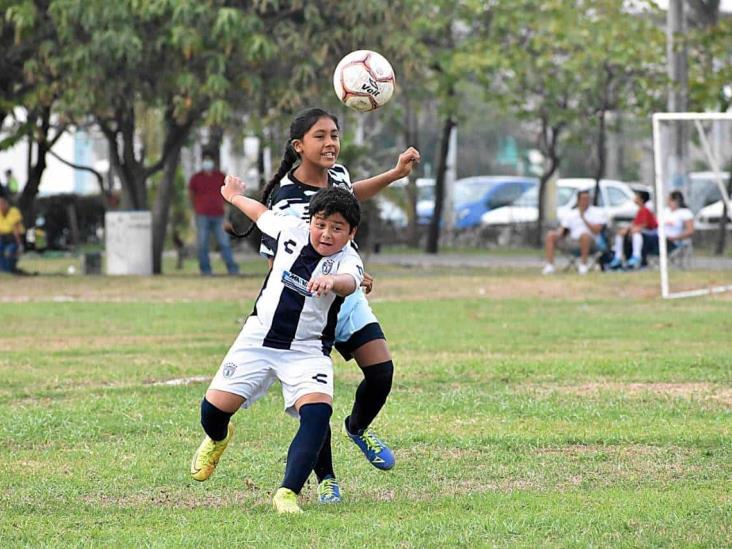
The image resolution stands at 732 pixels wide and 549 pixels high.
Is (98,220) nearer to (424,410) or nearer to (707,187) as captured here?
(707,187)

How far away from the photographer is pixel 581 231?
24625mm

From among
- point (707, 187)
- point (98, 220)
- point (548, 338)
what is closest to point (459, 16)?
point (707, 187)

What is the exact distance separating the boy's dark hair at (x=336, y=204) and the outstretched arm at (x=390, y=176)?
0.62 meters

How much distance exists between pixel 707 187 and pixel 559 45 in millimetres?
4164

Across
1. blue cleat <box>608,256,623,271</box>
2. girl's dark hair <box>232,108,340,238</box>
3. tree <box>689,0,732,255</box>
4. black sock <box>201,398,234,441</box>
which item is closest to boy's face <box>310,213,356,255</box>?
girl's dark hair <box>232,108,340,238</box>

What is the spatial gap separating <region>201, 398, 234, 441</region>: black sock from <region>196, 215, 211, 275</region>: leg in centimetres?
1822

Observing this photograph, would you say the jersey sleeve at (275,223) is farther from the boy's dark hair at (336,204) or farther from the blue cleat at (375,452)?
the blue cleat at (375,452)

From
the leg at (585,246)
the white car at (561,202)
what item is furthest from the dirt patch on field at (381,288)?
the white car at (561,202)

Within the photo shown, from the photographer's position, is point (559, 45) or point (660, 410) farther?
point (559, 45)

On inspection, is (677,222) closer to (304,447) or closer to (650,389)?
(650,389)

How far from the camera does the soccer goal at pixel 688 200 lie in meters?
19.4

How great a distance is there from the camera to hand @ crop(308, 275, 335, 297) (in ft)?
20.0

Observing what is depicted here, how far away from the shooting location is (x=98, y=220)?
133 feet

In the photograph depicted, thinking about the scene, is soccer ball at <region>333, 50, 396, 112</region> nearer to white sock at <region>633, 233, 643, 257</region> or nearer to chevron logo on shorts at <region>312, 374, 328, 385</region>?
chevron logo on shorts at <region>312, 374, 328, 385</region>
